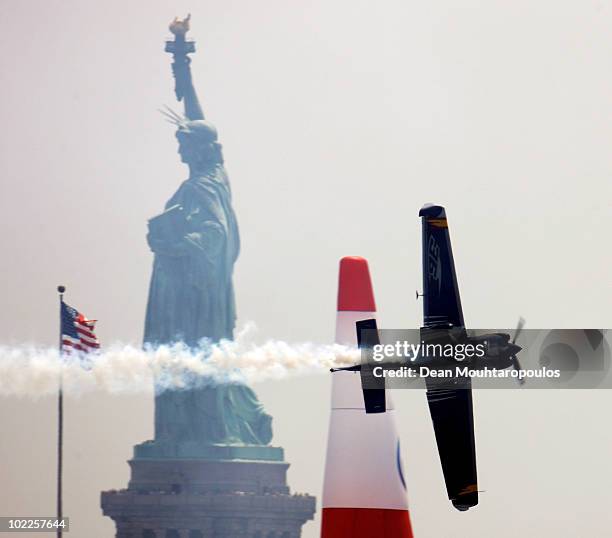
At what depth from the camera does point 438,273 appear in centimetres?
6194

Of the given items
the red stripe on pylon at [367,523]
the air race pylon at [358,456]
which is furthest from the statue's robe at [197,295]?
the red stripe on pylon at [367,523]

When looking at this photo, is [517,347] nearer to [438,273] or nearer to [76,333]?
[438,273]

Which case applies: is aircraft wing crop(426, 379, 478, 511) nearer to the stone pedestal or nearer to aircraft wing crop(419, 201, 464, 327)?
aircraft wing crop(419, 201, 464, 327)

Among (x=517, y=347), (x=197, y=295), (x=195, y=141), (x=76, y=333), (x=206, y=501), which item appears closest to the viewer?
(x=517, y=347)

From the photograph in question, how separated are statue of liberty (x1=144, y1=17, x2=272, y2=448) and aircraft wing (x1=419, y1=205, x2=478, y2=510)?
209 ft

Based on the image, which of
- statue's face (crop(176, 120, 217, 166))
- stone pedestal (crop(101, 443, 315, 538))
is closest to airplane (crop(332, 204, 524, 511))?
stone pedestal (crop(101, 443, 315, 538))

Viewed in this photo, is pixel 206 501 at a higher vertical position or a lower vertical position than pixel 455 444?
higher

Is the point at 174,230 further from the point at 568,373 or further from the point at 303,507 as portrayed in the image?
the point at 568,373

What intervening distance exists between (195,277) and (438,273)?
67771mm

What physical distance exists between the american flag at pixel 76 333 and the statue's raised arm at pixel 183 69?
192 feet

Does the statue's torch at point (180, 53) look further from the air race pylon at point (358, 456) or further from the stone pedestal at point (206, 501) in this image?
the air race pylon at point (358, 456)

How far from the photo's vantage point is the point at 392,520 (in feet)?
209

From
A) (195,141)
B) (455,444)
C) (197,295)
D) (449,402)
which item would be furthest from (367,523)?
(195,141)

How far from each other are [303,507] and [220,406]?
29.9ft
